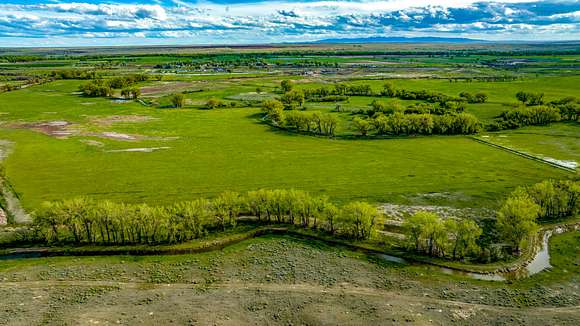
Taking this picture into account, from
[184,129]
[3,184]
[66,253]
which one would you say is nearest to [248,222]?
[66,253]

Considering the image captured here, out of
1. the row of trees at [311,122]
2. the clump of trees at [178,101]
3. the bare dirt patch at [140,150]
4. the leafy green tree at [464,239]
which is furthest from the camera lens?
the clump of trees at [178,101]

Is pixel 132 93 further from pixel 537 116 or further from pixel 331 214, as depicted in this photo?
pixel 537 116

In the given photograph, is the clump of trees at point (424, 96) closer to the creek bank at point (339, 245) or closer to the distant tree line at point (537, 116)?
the distant tree line at point (537, 116)

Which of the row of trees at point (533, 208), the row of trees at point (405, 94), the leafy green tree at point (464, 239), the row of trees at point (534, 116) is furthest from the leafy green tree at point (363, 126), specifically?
the leafy green tree at point (464, 239)

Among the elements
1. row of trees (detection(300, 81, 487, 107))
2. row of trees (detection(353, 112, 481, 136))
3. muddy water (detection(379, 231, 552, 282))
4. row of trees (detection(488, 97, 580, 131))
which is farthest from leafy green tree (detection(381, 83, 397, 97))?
muddy water (detection(379, 231, 552, 282))

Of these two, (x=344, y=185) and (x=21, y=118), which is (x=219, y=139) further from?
(x=21, y=118)

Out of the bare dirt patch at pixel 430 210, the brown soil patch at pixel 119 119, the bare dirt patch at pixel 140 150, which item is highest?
the brown soil patch at pixel 119 119
